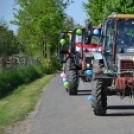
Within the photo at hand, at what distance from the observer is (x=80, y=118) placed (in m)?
10.1

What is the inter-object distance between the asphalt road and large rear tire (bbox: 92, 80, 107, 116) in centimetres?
18

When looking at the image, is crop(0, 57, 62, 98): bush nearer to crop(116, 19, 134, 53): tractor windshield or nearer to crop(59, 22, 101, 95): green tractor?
crop(59, 22, 101, 95): green tractor

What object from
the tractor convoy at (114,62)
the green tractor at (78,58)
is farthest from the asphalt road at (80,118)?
the green tractor at (78,58)

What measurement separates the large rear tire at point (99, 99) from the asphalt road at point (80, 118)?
0.60ft

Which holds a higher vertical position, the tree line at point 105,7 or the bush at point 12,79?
the tree line at point 105,7

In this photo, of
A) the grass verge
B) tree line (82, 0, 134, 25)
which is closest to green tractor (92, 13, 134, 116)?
the grass verge

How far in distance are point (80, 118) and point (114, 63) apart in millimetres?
1834

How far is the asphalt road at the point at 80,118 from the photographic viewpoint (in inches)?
338

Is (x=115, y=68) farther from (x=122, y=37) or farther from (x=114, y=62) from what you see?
(x=122, y=37)

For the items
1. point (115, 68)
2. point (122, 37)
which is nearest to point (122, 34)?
point (122, 37)

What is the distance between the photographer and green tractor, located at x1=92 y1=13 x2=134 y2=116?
10297 millimetres

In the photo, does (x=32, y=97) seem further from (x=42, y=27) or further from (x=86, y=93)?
(x=42, y=27)

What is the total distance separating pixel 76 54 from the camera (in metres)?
16.9

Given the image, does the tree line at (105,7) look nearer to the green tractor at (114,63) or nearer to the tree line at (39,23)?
the tree line at (39,23)
